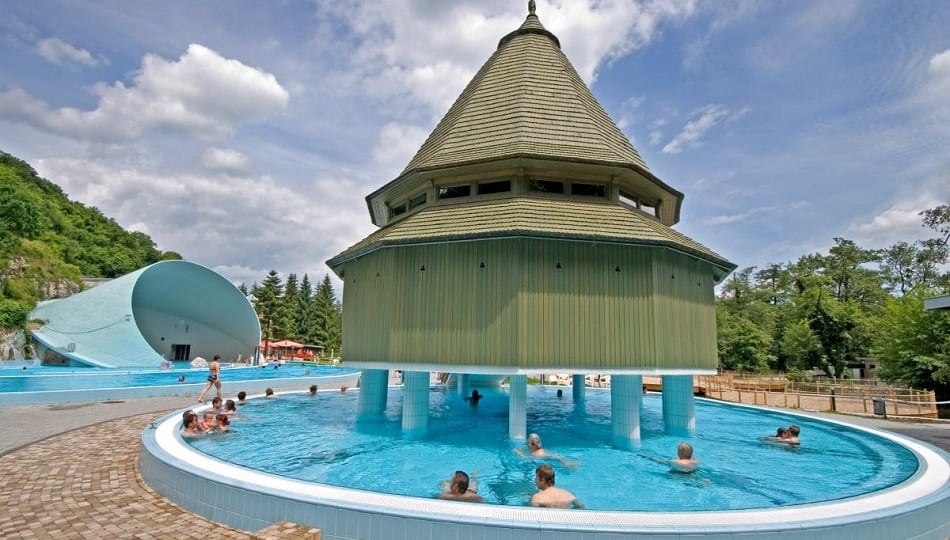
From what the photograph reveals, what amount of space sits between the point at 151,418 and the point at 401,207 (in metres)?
10.0

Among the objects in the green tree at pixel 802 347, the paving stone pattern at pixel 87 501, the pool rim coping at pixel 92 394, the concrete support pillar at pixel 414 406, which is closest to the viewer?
the paving stone pattern at pixel 87 501

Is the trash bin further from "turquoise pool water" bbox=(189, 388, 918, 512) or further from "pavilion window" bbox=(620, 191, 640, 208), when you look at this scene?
"pavilion window" bbox=(620, 191, 640, 208)

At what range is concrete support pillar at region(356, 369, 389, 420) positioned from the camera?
15016mm

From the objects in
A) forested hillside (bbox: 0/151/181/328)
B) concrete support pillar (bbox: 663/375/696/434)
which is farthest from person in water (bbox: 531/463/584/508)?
forested hillside (bbox: 0/151/181/328)

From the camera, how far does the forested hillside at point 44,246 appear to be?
4059 centimetres

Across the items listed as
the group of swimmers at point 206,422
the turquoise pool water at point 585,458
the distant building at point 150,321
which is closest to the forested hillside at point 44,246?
the distant building at point 150,321

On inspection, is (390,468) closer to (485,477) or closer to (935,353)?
(485,477)

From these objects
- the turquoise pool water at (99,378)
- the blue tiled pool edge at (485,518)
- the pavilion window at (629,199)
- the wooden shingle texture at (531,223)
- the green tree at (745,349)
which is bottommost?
the turquoise pool water at (99,378)

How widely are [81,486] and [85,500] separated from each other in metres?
0.86

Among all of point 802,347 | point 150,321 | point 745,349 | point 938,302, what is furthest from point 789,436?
point 150,321

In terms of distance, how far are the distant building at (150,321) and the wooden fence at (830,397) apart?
39242mm

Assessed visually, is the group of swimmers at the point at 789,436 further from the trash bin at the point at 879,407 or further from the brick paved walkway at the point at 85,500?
the brick paved walkway at the point at 85,500

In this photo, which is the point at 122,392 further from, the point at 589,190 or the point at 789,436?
the point at 789,436

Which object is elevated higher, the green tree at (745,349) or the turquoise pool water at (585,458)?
the green tree at (745,349)
